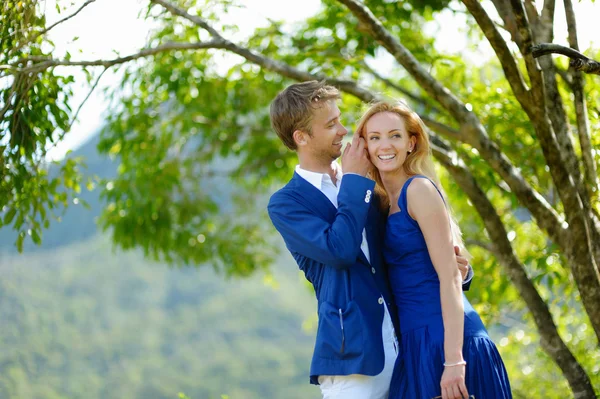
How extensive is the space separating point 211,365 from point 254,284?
13139 mm

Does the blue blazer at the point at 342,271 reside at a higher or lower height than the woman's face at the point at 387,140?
lower

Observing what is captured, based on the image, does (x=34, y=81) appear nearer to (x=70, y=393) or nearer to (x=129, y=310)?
(x=70, y=393)

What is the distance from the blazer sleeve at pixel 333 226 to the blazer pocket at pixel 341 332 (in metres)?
0.15

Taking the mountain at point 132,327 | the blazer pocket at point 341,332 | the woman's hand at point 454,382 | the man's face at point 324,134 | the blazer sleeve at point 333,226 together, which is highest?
the mountain at point 132,327

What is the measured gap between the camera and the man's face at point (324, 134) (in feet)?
9.60

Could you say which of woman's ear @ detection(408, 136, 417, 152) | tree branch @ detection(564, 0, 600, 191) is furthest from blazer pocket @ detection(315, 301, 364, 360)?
tree branch @ detection(564, 0, 600, 191)

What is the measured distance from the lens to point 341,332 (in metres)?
2.64

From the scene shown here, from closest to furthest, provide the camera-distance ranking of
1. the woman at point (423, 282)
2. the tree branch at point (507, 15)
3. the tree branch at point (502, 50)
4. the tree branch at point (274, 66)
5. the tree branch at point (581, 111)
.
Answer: the woman at point (423, 282), the tree branch at point (502, 50), the tree branch at point (507, 15), the tree branch at point (581, 111), the tree branch at point (274, 66)

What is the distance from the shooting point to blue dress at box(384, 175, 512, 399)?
2625 millimetres

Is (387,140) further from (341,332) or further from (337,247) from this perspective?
(341,332)

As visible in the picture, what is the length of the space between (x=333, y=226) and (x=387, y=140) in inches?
15.9

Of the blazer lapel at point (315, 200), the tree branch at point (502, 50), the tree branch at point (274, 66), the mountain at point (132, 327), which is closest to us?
the blazer lapel at point (315, 200)

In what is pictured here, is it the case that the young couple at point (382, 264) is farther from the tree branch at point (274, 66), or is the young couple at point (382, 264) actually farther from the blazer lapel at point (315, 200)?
the tree branch at point (274, 66)

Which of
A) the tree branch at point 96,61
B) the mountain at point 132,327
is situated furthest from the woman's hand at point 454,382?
the mountain at point 132,327
